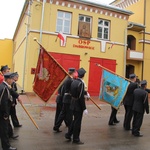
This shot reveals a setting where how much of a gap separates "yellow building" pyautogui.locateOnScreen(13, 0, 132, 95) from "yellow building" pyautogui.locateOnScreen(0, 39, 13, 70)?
16.1 metres

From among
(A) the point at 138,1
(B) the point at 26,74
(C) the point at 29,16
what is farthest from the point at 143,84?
(A) the point at 138,1

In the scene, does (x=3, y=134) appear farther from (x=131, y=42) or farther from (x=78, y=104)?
(x=131, y=42)

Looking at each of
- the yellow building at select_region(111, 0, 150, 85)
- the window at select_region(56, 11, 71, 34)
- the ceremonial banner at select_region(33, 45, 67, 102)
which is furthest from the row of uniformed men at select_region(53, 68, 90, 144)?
the yellow building at select_region(111, 0, 150, 85)

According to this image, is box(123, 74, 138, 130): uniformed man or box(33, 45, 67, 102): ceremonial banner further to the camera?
box(123, 74, 138, 130): uniformed man

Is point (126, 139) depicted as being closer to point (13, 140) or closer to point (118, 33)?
point (13, 140)

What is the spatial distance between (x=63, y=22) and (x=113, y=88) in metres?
9.69

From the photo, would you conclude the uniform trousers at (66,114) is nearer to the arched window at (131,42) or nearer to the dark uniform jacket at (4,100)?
the dark uniform jacket at (4,100)

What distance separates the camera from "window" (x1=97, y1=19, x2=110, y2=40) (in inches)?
686

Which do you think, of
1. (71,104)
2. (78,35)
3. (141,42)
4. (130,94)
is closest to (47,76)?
(71,104)

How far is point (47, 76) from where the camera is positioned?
682 cm

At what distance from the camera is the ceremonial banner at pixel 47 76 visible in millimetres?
6539

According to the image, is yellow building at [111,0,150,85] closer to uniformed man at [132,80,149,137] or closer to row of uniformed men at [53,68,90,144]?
uniformed man at [132,80,149,137]

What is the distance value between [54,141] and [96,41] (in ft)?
40.5

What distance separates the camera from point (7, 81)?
5.04 metres
